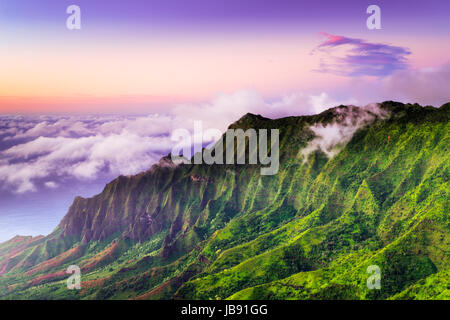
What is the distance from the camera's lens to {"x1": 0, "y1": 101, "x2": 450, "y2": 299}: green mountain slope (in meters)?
55.7

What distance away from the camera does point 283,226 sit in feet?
289

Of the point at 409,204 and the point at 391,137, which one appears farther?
the point at 391,137

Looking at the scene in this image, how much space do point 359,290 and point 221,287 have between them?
89.5ft

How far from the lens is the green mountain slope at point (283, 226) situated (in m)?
55.7
